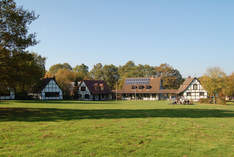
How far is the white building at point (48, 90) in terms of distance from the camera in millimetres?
63188

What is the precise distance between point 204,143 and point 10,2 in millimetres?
19995

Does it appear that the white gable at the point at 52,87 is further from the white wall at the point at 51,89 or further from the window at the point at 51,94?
the window at the point at 51,94

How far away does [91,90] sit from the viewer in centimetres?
6812

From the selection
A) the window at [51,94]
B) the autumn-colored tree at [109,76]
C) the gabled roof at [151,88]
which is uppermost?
the autumn-colored tree at [109,76]

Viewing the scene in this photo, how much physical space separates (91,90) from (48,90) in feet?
40.8

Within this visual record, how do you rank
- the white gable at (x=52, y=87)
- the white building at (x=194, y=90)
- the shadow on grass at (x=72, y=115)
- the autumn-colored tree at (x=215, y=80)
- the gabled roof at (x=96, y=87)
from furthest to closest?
the gabled roof at (x=96, y=87), the white building at (x=194, y=90), the white gable at (x=52, y=87), the autumn-colored tree at (x=215, y=80), the shadow on grass at (x=72, y=115)

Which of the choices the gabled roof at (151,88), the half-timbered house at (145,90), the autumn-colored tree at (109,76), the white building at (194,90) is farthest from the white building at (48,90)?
the white building at (194,90)

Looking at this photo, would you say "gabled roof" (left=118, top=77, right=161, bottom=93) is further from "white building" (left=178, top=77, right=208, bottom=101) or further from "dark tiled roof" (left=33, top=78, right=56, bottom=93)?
"dark tiled roof" (left=33, top=78, right=56, bottom=93)

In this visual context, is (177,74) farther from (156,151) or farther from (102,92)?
(156,151)

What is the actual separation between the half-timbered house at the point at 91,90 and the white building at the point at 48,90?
269 inches

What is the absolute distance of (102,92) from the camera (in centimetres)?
7106

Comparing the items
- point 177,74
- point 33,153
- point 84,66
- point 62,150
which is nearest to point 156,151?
point 62,150

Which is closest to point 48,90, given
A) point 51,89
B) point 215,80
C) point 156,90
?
point 51,89

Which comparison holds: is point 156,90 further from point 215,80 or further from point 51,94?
point 51,94
